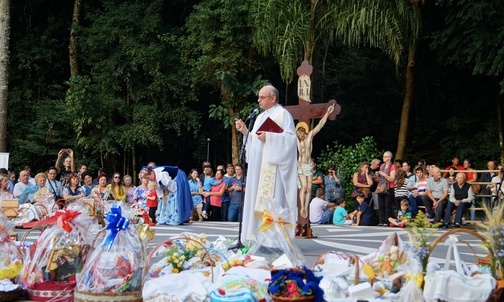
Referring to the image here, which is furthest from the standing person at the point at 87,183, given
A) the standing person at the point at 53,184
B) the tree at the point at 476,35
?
the tree at the point at 476,35

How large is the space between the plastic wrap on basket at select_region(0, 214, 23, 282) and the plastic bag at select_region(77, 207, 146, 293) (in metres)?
0.99

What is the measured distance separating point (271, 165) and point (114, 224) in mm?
2993

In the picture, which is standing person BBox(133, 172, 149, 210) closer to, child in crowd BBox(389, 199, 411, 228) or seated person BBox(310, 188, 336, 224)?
seated person BBox(310, 188, 336, 224)

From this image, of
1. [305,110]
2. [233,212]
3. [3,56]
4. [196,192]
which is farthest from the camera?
[3,56]

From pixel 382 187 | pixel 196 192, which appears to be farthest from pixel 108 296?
pixel 196 192

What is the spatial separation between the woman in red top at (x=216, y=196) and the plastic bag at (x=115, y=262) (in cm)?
1001

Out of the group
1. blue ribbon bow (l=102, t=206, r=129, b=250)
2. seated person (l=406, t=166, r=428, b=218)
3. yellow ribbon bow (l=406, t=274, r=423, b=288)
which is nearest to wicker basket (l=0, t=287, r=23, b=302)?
blue ribbon bow (l=102, t=206, r=129, b=250)

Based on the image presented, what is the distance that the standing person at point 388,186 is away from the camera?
14914 mm

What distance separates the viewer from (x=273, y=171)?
28.5 feet

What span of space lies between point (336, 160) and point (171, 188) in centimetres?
529

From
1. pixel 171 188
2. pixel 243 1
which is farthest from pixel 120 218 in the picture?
pixel 243 1

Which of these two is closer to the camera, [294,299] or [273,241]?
[294,299]

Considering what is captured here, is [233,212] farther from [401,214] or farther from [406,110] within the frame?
[406,110]

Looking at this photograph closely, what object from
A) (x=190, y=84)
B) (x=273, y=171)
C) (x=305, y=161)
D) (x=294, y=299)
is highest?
(x=190, y=84)
